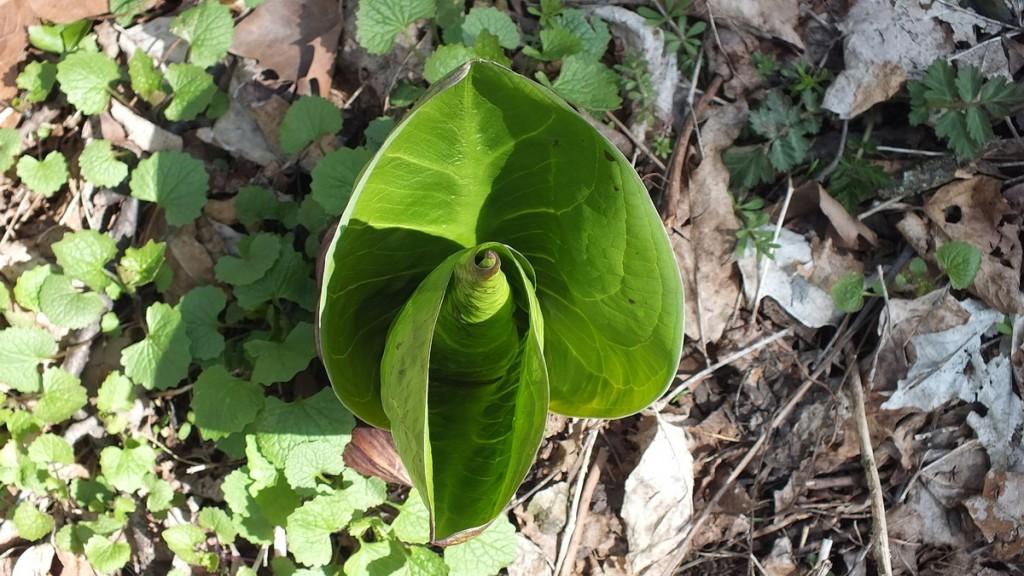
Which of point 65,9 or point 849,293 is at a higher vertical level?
point 65,9

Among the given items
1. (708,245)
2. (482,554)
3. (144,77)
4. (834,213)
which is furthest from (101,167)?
(834,213)

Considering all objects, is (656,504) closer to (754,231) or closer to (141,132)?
(754,231)

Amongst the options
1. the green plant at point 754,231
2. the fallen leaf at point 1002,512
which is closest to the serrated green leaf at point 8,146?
the green plant at point 754,231

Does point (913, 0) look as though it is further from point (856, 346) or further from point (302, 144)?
point (302, 144)

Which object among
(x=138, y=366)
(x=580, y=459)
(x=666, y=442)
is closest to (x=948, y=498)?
(x=666, y=442)

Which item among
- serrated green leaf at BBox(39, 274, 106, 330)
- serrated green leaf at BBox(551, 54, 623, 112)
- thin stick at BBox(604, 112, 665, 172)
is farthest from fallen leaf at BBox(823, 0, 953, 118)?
serrated green leaf at BBox(39, 274, 106, 330)

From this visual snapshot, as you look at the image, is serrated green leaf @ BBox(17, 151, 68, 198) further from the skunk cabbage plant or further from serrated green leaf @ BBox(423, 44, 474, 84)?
the skunk cabbage plant
